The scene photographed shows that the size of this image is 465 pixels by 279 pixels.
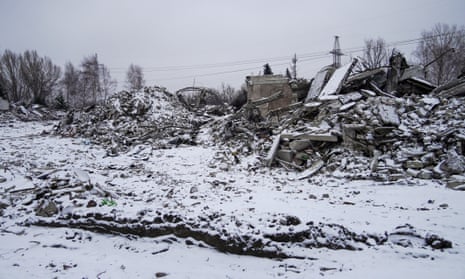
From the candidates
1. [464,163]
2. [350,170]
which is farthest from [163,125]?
[464,163]

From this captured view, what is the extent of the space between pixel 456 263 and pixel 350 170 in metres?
3.19

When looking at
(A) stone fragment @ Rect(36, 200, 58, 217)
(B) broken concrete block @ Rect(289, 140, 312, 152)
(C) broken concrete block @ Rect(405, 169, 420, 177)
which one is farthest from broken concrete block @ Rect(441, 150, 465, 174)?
(A) stone fragment @ Rect(36, 200, 58, 217)

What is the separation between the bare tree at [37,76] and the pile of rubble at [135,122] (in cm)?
2164

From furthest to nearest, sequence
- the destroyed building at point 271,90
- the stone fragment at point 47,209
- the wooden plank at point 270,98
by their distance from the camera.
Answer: the destroyed building at point 271,90 < the wooden plank at point 270,98 < the stone fragment at point 47,209

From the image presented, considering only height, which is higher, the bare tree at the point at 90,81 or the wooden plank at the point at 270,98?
the bare tree at the point at 90,81

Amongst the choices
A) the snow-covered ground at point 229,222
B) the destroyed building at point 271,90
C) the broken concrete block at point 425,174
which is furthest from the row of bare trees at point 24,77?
the broken concrete block at point 425,174

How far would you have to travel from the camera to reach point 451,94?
257 inches

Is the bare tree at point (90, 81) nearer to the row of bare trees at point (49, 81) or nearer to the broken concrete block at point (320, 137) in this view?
the row of bare trees at point (49, 81)

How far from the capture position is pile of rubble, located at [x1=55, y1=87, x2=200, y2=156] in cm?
1010

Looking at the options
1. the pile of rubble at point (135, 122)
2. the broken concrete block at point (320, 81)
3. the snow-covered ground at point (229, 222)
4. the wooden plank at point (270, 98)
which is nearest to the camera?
the snow-covered ground at point (229, 222)

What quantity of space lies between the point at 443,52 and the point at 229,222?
25344 millimetres

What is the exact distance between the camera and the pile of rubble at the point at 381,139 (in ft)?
16.1

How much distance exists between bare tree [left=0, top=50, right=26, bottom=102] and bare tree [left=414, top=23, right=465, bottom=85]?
43.0 metres

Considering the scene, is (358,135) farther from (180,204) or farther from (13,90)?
(13,90)
